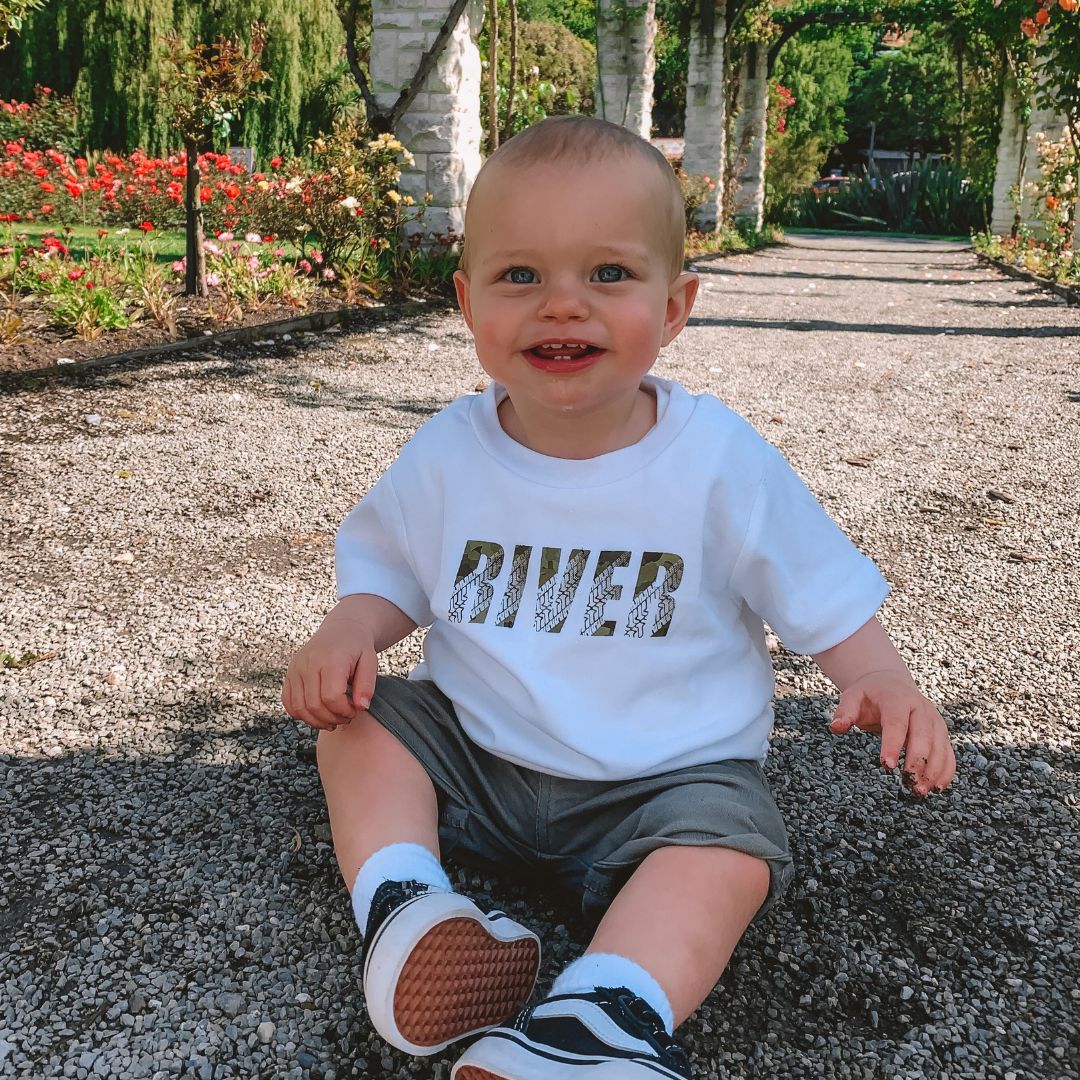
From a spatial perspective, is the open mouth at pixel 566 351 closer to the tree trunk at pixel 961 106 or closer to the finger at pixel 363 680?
the finger at pixel 363 680

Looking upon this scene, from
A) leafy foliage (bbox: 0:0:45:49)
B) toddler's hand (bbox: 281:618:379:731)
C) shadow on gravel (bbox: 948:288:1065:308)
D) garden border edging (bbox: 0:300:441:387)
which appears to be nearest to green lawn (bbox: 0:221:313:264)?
garden border edging (bbox: 0:300:441:387)

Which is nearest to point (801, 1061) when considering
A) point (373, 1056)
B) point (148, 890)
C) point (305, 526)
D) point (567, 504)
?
point (373, 1056)

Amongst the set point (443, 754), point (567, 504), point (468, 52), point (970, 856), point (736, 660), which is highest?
point (468, 52)

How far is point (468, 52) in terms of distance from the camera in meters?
8.32

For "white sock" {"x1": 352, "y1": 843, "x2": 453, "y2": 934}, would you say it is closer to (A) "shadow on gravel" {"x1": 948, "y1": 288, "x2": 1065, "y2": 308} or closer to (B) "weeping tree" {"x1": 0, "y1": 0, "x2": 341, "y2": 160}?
(A) "shadow on gravel" {"x1": 948, "y1": 288, "x2": 1065, "y2": 308}

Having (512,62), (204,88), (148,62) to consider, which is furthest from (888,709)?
(148,62)

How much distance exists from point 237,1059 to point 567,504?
2.68ft

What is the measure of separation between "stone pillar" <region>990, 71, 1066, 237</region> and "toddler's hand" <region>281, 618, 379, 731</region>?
14.6 metres

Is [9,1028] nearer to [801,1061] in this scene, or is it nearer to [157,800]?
[157,800]

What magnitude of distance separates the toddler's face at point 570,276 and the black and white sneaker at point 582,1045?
30.0 inches

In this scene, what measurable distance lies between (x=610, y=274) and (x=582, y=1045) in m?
0.95

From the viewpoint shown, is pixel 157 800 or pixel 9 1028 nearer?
pixel 9 1028

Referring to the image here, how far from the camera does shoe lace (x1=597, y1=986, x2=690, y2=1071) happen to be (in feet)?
3.70

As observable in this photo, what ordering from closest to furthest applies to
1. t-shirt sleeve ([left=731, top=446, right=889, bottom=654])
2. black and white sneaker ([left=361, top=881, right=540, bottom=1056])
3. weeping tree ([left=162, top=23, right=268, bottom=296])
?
1. black and white sneaker ([left=361, top=881, right=540, bottom=1056])
2. t-shirt sleeve ([left=731, top=446, right=889, bottom=654])
3. weeping tree ([left=162, top=23, right=268, bottom=296])
